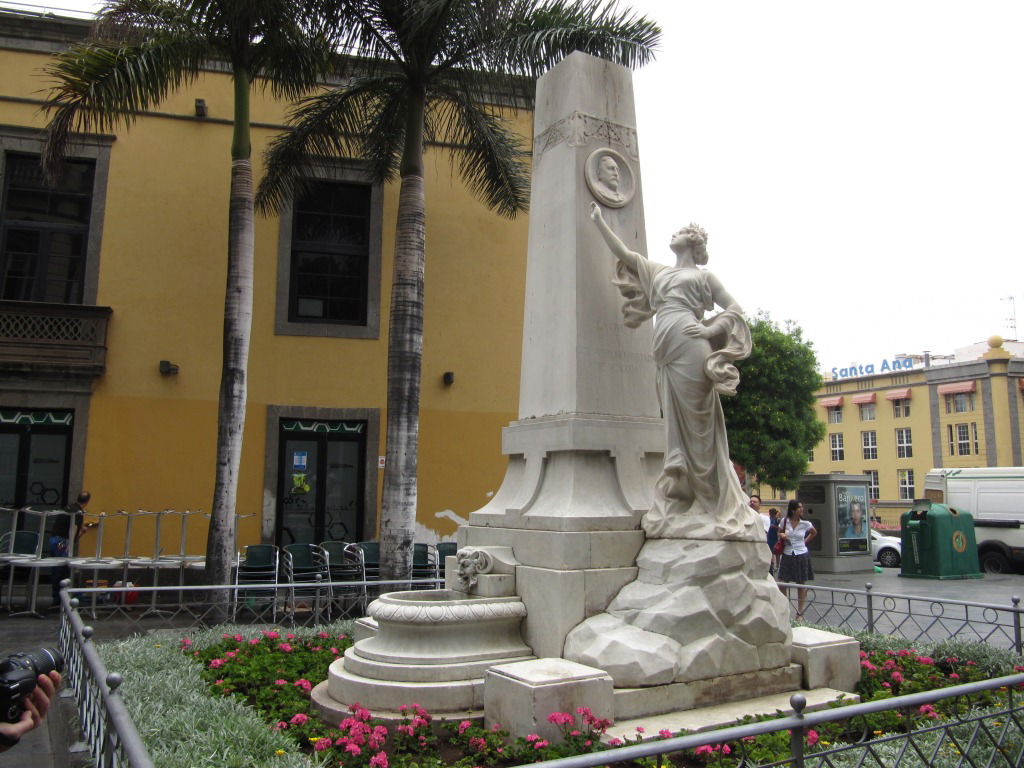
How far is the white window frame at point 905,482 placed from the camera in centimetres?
5056

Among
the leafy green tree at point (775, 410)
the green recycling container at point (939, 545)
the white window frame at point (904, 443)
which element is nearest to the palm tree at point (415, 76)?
the green recycling container at point (939, 545)

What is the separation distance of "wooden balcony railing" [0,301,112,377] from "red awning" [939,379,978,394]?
4352cm

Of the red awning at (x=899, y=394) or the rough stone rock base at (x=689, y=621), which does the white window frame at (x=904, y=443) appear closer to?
the red awning at (x=899, y=394)

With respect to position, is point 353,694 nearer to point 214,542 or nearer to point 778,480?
point 214,542

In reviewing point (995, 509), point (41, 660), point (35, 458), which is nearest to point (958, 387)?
point (995, 509)

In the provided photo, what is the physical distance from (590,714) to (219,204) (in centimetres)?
1337

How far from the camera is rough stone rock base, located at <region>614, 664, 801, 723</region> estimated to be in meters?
5.17

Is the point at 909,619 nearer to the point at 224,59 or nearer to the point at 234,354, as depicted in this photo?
the point at 234,354

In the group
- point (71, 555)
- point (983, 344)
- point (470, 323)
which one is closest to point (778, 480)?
point (470, 323)

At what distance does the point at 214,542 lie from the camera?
1095cm

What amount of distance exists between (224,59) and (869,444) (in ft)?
164

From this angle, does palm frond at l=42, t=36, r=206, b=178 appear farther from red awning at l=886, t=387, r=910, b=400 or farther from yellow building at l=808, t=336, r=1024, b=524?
red awning at l=886, t=387, r=910, b=400

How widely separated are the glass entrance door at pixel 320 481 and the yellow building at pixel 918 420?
117 feet

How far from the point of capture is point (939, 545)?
61.9 feet
